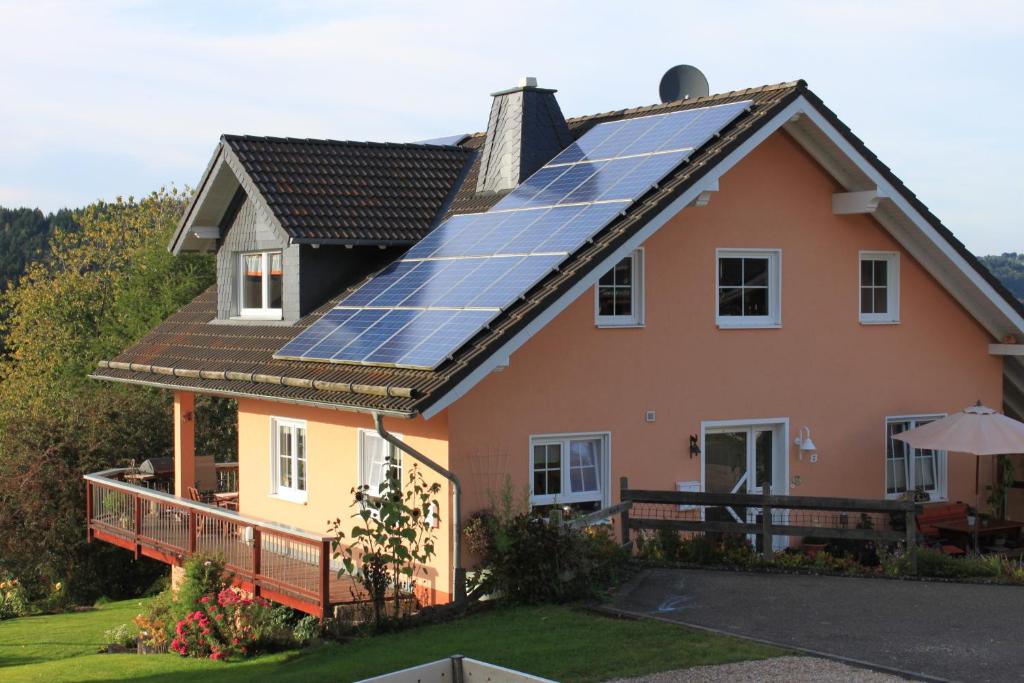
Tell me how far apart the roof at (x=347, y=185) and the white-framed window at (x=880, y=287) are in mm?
6635

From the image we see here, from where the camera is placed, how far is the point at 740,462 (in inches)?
725

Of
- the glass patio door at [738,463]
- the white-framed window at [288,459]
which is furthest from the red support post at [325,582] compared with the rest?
the glass patio door at [738,463]

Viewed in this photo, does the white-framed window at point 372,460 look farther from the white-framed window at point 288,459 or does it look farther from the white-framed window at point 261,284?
the white-framed window at point 261,284

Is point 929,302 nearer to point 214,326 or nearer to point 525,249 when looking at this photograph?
point 525,249

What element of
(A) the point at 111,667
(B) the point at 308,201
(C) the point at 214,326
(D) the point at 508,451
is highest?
(B) the point at 308,201

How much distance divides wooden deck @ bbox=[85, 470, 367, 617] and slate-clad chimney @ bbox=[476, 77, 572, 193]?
6.53m

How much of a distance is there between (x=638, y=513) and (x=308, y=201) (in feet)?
22.1

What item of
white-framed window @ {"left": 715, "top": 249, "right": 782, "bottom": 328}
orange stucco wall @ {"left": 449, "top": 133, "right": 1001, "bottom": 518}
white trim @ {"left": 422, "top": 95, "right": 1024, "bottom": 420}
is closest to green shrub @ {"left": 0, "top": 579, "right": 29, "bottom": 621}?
orange stucco wall @ {"left": 449, "top": 133, "right": 1001, "bottom": 518}

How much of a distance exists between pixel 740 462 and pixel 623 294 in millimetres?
3121

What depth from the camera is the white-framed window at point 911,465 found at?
783 inches

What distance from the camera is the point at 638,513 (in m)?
A: 17.2

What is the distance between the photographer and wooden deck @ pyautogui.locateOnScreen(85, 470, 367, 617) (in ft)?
50.4

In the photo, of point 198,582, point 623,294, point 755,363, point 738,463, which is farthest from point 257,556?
point 755,363

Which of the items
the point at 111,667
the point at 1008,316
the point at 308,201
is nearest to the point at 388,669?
the point at 111,667
